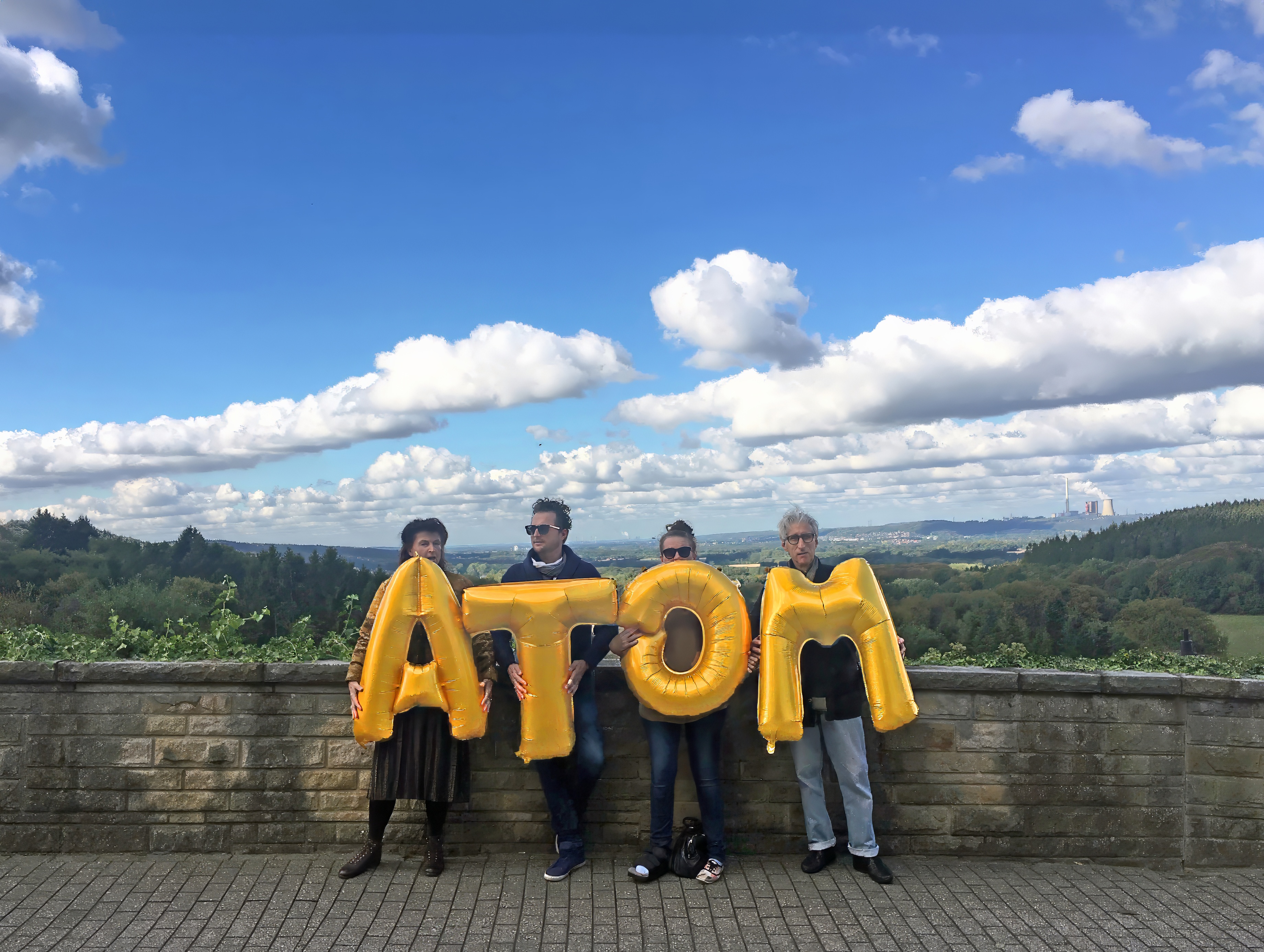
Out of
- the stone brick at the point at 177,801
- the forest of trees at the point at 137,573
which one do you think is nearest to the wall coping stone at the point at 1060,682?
the stone brick at the point at 177,801

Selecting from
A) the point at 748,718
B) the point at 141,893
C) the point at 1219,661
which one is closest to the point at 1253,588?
the point at 1219,661

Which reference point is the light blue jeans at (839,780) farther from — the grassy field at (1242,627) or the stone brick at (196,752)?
the grassy field at (1242,627)

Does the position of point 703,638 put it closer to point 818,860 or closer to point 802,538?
point 802,538

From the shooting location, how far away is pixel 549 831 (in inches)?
204

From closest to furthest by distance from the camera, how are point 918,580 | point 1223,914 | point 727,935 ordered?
point 727,935 → point 1223,914 → point 918,580

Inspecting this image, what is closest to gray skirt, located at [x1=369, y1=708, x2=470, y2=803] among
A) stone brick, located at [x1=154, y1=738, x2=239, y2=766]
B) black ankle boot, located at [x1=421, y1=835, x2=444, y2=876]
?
black ankle boot, located at [x1=421, y1=835, x2=444, y2=876]

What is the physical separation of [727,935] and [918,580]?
59.7 feet

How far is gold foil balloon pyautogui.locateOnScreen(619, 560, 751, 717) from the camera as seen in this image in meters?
4.71

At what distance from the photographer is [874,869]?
15.8 ft

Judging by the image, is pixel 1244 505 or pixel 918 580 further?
pixel 1244 505

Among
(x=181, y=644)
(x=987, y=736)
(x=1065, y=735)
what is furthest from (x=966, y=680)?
(x=181, y=644)

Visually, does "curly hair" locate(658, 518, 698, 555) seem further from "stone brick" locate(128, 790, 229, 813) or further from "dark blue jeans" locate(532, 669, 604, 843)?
"stone brick" locate(128, 790, 229, 813)

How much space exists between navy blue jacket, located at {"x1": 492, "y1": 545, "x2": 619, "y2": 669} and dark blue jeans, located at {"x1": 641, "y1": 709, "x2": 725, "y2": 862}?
20.7 inches

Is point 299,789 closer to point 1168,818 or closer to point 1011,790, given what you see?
point 1011,790
